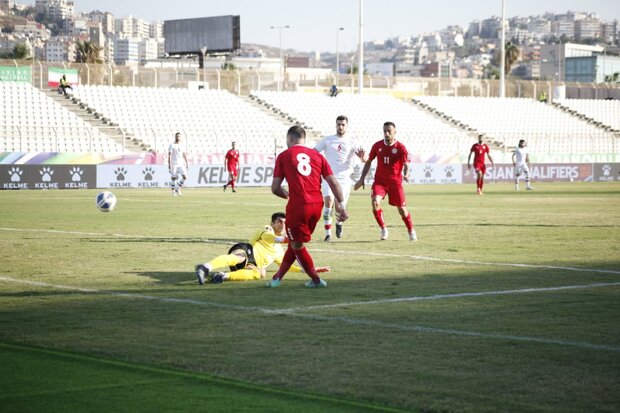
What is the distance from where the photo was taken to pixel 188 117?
55.1 m

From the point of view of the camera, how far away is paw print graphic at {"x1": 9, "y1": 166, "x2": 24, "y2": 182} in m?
41.0

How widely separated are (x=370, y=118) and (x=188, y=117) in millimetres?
13670

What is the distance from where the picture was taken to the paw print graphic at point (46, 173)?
41.5m

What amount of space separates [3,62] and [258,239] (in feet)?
146

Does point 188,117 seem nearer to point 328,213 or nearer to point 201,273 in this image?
point 328,213

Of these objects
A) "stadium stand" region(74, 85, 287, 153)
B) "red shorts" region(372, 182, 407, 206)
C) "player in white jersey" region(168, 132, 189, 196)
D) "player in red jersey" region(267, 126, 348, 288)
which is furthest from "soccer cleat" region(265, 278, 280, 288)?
"stadium stand" region(74, 85, 287, 153)

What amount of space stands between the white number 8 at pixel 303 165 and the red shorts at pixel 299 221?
1.30 ft

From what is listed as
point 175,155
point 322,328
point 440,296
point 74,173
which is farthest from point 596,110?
point 322,328

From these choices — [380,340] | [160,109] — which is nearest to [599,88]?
[160,109]

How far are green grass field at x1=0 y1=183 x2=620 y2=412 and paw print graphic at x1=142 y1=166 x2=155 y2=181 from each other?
2656 cm

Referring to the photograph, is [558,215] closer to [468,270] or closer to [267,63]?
[468,270]

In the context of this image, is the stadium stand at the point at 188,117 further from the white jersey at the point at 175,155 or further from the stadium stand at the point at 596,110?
the stadium stand at the point at 596,110

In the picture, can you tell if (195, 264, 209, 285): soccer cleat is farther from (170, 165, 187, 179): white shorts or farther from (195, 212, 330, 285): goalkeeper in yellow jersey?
(170, 165, 187, 179): white shorts

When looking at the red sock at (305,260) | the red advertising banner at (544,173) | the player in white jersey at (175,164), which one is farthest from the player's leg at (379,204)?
the red advertising banner at (544,173)
